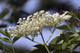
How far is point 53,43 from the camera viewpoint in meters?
0.29

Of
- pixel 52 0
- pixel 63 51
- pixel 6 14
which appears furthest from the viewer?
pixel 52 0

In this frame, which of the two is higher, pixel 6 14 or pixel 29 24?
pixel 6 14

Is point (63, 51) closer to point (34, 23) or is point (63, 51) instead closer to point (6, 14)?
point (34, 23)

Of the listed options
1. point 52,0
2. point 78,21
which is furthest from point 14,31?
point 52,0

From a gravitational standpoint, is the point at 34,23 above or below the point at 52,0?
below

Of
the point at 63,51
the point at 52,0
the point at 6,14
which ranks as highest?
the point at 52,0

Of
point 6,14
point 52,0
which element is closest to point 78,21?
point 6,14

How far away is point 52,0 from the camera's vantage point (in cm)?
292

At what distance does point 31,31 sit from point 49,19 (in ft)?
0.13

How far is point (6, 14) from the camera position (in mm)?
698

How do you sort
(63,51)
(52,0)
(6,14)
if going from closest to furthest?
(63,51) → (6,14) → (52,0)

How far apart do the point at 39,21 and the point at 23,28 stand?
33 mm

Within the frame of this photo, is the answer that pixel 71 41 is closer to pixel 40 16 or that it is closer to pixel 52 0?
pixel 40 16

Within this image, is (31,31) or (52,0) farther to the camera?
(52,0)
